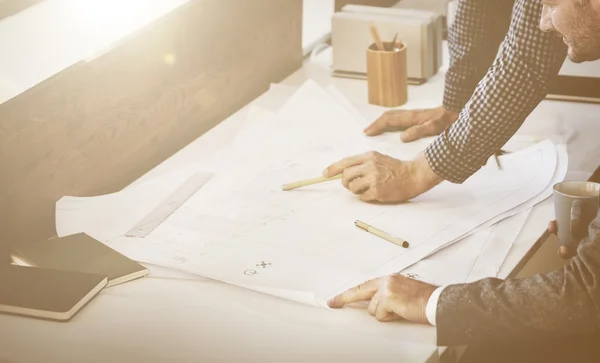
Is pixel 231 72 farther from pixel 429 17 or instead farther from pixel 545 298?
pixel 545 298

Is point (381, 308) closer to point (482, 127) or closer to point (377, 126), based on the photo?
point (482, 127)

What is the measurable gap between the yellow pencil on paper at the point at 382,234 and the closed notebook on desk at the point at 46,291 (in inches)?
16.8

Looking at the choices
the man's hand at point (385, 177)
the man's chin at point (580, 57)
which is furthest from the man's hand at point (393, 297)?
the man's chin at point (580, 57)

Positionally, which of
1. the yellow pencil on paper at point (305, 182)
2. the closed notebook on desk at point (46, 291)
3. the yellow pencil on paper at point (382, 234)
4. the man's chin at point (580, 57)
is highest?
the man's chin at point (580, 57)

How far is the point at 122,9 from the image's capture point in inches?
71.9

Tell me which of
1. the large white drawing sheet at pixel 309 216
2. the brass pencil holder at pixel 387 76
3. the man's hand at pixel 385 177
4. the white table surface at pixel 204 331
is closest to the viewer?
the white table surface at pixel 204 331

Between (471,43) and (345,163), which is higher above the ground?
(471,43)

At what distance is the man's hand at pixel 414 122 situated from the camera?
6.17ft

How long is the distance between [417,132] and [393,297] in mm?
700

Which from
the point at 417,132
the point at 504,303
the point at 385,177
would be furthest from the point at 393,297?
the point at 417,132

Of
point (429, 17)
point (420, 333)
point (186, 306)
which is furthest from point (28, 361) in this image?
point (429, 17)

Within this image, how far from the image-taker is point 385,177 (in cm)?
160

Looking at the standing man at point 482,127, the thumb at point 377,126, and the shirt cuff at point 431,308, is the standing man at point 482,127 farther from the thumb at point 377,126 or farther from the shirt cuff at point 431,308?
the shirt cuff at point 431,308

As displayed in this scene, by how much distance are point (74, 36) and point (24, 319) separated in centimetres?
62
